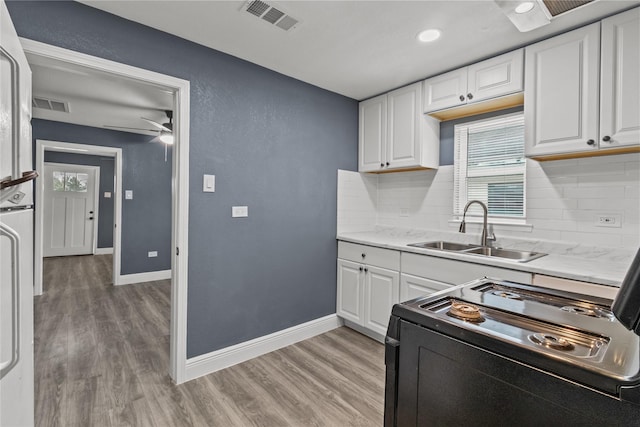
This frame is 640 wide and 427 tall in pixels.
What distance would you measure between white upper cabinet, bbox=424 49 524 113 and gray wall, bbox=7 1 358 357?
0.97 meters

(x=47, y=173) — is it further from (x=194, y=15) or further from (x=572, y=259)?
(x=572, y=259)

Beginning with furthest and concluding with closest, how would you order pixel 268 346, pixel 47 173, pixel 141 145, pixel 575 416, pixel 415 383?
pixel 47 173, pixel 141 145, pixel 268 346, pixel 415 383, pixel 575 416

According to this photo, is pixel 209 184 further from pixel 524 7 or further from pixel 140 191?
pixel 140 191

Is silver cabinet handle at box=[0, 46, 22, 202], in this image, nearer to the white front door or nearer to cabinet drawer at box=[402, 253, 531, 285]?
cabinet drawer at box=[402, 253, 531, 285]

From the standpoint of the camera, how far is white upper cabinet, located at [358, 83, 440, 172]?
289 cm

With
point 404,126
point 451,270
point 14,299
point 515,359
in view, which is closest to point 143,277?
point 14,299

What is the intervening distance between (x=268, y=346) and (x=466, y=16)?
2837 mm

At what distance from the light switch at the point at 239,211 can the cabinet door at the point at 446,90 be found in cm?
182

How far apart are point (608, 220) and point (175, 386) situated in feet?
10.4

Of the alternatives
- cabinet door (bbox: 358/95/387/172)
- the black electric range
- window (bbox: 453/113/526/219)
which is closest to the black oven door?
the black electric range

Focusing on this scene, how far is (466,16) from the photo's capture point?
193 centimetres

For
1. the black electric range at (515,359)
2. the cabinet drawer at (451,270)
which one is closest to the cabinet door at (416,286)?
the cabinet drawer at (451,270)

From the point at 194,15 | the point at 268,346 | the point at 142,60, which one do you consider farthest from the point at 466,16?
the point at 268,346

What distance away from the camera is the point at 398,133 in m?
3.03
